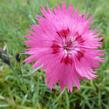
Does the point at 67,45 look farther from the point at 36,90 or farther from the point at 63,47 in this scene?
the point at 36,90

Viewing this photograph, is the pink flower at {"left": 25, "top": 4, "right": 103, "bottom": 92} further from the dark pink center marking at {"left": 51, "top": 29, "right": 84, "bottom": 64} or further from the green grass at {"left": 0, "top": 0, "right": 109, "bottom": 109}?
the green grass at {"left": 0, "top": 0, "right": 109, "bottom": 109}

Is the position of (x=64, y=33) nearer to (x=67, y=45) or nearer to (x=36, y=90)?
(x=67, y=45)

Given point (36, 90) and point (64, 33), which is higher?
point (64, 33)

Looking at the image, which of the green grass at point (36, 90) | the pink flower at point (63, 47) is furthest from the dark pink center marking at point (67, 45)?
the green grass at point (36, 90)

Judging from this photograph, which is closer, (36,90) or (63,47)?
(63,47)

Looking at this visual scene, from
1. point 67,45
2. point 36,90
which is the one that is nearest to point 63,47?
point 67,45

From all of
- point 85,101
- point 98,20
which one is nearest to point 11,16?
point 98,20

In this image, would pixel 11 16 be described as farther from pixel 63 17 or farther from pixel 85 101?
pixel 63 17

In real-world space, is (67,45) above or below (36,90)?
above
